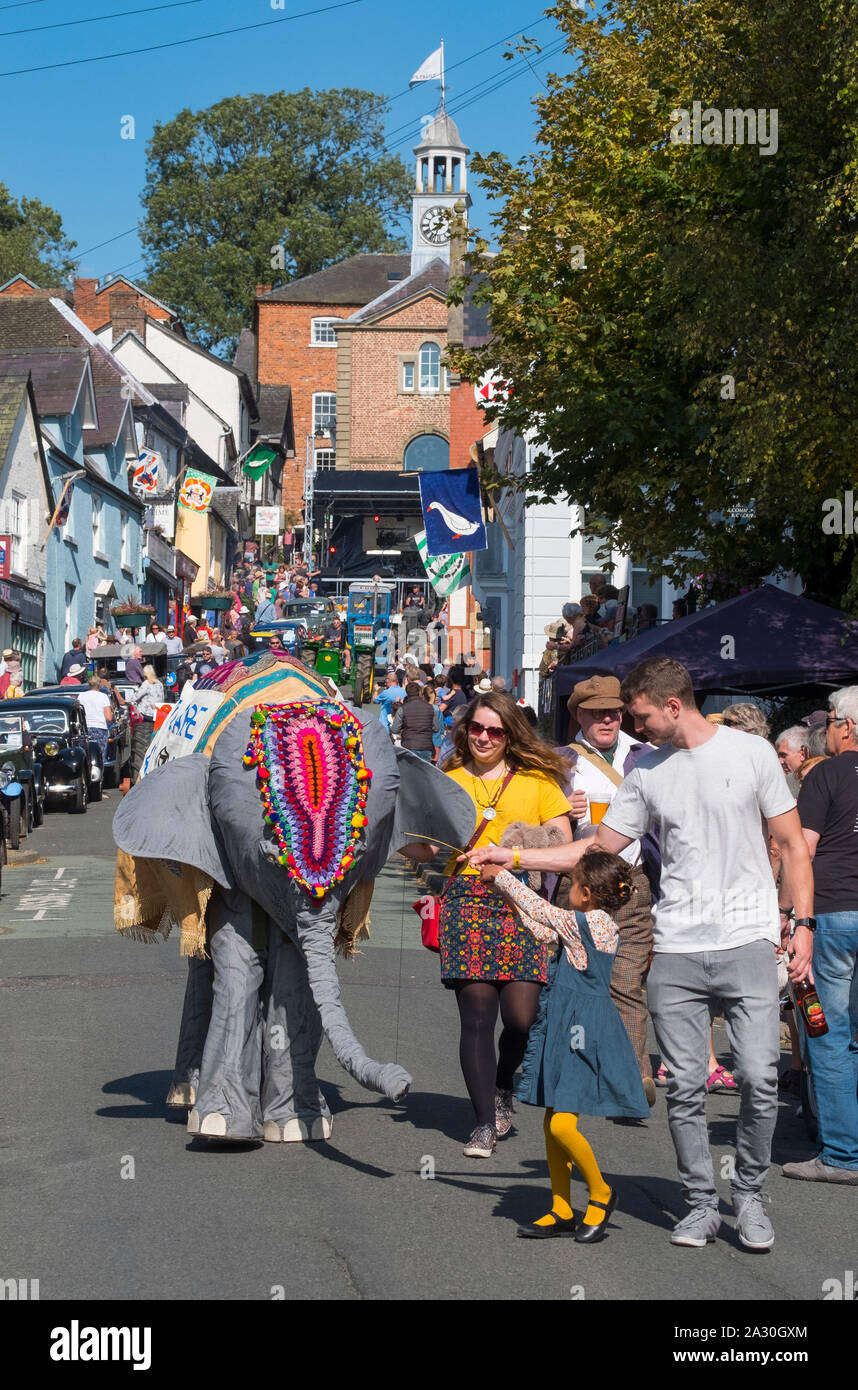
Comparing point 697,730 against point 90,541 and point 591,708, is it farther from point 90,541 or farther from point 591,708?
point 90,541

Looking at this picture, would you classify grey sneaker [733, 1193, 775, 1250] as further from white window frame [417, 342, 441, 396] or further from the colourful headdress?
white window frame [417, 342, 441, 396]

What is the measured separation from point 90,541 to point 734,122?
3074cm

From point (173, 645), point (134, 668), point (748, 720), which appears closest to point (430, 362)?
point (173, 645)

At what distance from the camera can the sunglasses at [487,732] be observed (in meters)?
7.41

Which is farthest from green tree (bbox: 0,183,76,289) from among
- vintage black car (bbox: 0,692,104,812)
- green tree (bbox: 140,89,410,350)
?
vintage black car (bbox: 0,692,104,812)

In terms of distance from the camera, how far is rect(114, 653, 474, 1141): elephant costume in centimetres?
701

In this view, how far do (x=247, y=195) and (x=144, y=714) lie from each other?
61.0 meters

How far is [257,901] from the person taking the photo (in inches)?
284

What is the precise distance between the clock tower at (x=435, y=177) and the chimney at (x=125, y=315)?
57.7 feet

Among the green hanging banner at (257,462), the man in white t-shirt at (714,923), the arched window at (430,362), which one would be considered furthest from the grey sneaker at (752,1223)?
the arched window at (430,362)

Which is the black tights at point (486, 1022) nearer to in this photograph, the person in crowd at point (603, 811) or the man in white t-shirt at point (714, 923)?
the person in crowd at point (603, 811)

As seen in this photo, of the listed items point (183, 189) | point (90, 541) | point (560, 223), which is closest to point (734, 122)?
point (560, 223)

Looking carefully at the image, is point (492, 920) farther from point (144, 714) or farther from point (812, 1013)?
point (144, 714)

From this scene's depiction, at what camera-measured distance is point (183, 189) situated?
275ft
